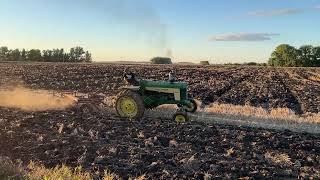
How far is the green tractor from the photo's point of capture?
16266mm

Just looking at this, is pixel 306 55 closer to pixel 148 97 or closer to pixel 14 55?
pixel 14 55

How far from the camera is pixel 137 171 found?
9953 mm

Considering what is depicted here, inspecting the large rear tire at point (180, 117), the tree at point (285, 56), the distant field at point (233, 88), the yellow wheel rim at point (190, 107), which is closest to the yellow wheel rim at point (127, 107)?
the large rear tire at point (180, 117)

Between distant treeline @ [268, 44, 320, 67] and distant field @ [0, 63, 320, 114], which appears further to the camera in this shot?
distant treeline @ [268, 44, 320, 67]

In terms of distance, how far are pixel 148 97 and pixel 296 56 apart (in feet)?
244

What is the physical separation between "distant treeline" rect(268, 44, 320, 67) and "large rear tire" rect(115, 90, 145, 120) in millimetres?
69178

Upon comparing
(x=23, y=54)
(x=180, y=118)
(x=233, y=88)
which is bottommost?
(x=233, y=88)

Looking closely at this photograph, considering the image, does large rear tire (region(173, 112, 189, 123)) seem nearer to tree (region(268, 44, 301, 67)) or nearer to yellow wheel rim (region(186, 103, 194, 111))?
yellow wheel rim (region(186, 103, 194, 111))

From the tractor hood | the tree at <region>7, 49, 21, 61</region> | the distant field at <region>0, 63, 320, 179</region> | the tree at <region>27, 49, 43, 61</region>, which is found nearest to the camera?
the distant field at <region>0, 63, 320, 179</region>

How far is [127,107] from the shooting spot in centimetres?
1644

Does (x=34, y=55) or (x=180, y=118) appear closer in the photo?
(x=180, y=118)

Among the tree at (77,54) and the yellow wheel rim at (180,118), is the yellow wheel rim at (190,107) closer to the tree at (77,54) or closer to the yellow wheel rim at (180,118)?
the yellow wheel rim at (180,118)

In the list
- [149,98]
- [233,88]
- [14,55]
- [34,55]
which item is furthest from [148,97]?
[14,55]

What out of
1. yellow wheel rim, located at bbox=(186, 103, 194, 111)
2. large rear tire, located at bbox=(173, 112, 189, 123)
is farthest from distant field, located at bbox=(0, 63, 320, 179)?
yellow wheel rim, located at bbox=(186, 103, 194, 111)
